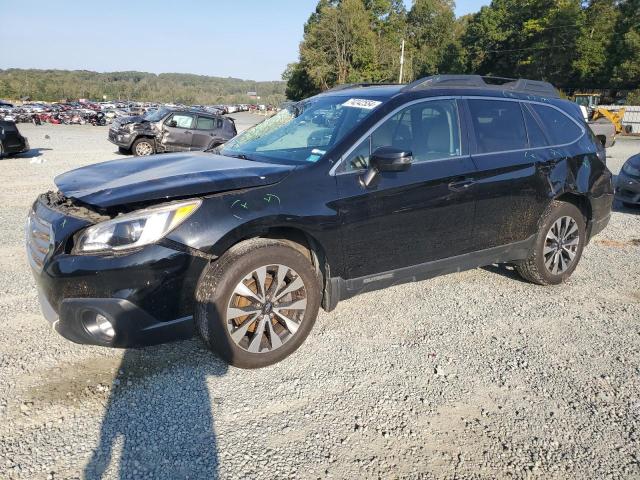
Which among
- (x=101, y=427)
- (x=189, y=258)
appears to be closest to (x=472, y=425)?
(x=189, y=258)

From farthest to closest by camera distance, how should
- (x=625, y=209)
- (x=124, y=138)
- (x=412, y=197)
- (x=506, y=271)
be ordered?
(x=124, y=138) < (x=625, y=209) < (x=506, y=271) < (x=412, y=197)

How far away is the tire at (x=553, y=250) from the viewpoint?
14.1 feet

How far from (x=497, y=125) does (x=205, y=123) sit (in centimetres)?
1305

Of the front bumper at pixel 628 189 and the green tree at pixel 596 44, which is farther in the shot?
the green tree at pixel 596 44

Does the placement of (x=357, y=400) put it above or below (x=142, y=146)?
below

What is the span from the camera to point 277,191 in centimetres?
292

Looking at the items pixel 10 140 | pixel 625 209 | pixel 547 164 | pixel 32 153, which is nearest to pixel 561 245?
pixel 547 164

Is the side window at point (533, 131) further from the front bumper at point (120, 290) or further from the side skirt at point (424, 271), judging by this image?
the front bumper at point (120, 290)

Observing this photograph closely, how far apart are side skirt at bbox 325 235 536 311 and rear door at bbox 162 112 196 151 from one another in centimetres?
1288

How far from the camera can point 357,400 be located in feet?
9.14

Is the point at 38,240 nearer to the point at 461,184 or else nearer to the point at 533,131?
the point at 461,184

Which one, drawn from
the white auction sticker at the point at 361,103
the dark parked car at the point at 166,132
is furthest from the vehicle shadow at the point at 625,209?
the dark parked car at the point at 166,132

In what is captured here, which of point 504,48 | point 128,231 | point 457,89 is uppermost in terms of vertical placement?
point 504,48

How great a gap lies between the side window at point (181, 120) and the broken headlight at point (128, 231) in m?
13.5
